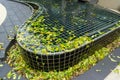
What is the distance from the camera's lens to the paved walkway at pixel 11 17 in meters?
4.55

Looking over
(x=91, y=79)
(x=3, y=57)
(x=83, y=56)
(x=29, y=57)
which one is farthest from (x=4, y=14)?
(x=91, y=79)

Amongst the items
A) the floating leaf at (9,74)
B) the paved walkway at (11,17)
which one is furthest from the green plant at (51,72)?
the paved walkway at (11,17)

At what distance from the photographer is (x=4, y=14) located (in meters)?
5.70

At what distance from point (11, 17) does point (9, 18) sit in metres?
0.09

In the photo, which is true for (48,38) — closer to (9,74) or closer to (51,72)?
(51,72)

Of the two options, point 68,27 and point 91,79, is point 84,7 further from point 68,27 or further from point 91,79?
point 91,79

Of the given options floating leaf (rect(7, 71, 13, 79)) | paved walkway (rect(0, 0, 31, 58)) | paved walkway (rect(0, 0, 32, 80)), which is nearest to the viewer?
floating leaf (rect(7, 71, 13, 79))

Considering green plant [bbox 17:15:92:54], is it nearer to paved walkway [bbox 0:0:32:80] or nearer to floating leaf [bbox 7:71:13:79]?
paved walkway [bbox 0:0:32:80]

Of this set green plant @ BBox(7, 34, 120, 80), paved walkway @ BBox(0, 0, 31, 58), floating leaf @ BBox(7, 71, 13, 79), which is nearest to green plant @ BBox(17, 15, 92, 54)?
green plant @ BBox(7, 34, 120, 80)

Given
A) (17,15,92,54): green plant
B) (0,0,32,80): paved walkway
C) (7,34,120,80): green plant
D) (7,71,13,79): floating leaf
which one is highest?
(17,15,92,54): green plant

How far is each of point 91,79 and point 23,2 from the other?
14.0ft

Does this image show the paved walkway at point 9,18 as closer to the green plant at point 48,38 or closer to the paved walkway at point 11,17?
the paved walkway at point 11,17

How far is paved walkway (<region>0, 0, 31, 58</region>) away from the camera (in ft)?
14.9

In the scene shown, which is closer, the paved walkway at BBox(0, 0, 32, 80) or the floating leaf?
the floating leaf
